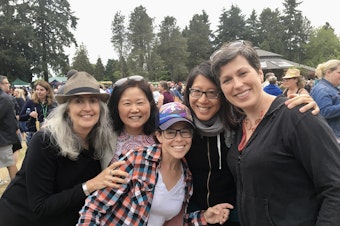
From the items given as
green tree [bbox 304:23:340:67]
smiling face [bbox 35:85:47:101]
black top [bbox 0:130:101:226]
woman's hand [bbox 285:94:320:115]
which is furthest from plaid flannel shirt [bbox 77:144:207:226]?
green tree [bbox 304:23:340:67]

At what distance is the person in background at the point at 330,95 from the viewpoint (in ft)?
17.0

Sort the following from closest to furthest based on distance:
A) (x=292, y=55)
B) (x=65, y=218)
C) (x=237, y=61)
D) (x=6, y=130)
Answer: (x=237, y=61) → (x=65, y=218) → (x=6, y=130) → (x=292, y=55)

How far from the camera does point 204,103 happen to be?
97.2 inches

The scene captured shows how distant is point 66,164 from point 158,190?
2.55 ft

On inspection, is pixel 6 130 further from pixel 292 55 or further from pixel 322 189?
pixel 292 55

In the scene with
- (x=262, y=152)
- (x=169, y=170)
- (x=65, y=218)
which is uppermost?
(x=262, y=152)

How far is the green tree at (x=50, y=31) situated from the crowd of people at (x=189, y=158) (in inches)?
1822

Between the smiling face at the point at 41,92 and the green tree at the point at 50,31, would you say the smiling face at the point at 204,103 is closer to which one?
the smiling face at the point at 41,92

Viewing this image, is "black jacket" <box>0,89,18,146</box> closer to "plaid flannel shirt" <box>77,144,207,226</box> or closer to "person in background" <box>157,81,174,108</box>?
"person in background" <box>157,81,174,108</box>

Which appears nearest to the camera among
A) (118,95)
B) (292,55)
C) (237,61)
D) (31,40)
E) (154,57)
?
(237,61)

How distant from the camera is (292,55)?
66.4 metres

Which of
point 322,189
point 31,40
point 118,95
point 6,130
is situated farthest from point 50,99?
point 31,40

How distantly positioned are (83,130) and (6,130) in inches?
185

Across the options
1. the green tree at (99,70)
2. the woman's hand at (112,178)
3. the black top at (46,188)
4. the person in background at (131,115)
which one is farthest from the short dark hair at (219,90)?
the green tree at (99,70)
